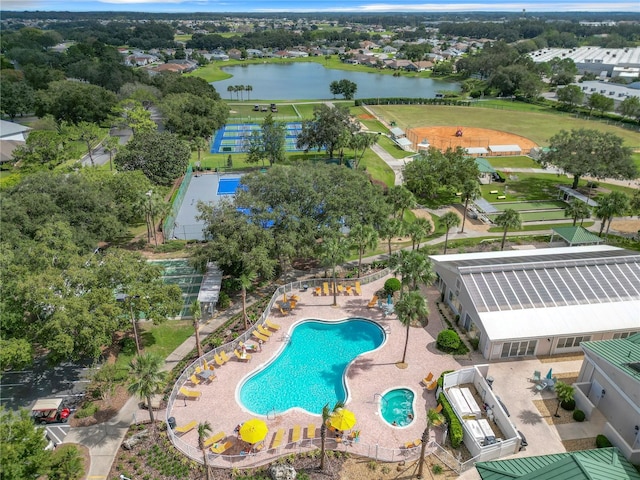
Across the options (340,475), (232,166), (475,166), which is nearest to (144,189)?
(232,166)

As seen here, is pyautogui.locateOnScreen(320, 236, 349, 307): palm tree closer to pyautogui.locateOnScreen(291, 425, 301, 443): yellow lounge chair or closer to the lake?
pyautogui.locateOnScreen(291, 425, 301, 443): yellow lounge chair

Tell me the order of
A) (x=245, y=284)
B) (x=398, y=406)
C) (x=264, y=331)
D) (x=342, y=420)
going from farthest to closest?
(x=264, y=331), (x=245, y=284), (x=398, y=406), (x=342, y=420)

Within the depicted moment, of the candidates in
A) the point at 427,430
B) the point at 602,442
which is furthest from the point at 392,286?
the point at 602,442

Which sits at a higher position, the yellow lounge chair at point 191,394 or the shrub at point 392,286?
the shrub at point 392,286

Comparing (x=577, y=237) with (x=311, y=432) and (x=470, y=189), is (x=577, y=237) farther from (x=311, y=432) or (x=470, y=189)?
(x=311, y=432)

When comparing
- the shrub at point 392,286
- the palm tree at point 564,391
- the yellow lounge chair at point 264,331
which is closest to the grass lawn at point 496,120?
the shrub at point 392,286

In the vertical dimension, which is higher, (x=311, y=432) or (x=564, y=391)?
(x=564, y=391)

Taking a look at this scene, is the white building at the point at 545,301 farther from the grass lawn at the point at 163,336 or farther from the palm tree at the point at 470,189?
the grass lawn at the point at 163,336
